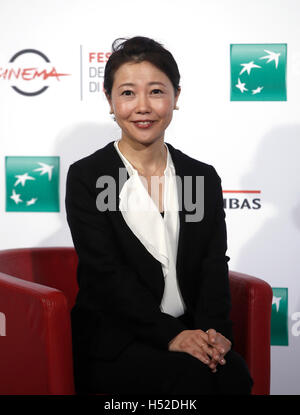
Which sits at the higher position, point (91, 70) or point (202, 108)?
point (91, 70)

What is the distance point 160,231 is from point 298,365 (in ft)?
4.48

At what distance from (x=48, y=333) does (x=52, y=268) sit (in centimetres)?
A: 67

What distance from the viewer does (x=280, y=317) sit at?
2582 millimetres

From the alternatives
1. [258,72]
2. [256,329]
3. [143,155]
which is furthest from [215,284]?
[258,72]

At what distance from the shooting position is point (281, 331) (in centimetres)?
258

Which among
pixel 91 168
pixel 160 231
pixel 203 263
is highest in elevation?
pixel 91 168

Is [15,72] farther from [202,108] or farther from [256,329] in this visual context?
[256,329]

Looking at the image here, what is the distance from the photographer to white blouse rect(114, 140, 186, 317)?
5.20ft

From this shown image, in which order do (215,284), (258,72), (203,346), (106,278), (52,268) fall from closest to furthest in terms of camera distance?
(203,346) < (106,278) < (215,284) < (52,268) < (258,72)

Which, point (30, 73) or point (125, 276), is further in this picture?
point (30, 73)

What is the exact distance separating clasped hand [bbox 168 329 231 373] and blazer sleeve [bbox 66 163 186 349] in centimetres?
2
